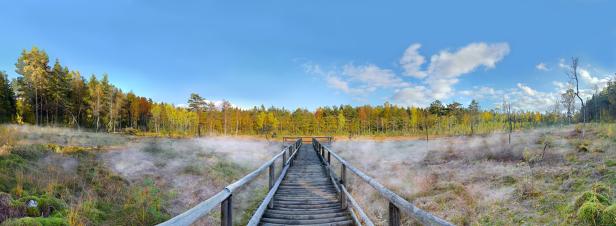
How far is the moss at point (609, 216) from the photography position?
485 cm

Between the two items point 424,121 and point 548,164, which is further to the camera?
point 424,121

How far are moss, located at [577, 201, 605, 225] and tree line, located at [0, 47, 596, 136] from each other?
27.7m

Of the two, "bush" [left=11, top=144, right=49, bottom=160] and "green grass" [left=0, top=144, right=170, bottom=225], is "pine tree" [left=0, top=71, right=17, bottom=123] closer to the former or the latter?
"bush" [left=11, top=144, right=49, bottom=160]

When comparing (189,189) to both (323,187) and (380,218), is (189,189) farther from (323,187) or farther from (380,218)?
(380,218)

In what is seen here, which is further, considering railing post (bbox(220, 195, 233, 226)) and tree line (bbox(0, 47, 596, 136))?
tree line (bbox(0, 47, 596, 136))

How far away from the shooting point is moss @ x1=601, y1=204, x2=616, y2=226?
4845 mm

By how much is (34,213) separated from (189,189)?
13.6ft

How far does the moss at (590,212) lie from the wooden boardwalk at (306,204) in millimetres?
4286

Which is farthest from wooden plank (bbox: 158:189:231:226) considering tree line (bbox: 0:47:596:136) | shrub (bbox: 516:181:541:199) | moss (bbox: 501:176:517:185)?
tree line (bbox: 0:47:596:136)

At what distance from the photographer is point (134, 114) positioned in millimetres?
67750

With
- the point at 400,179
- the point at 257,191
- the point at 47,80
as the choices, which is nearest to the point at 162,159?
the point at 257,191

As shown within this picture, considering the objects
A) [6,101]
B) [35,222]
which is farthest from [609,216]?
[6,101]

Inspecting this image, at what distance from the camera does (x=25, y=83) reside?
39.8 m

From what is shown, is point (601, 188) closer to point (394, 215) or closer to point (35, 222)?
point (394, 215)
